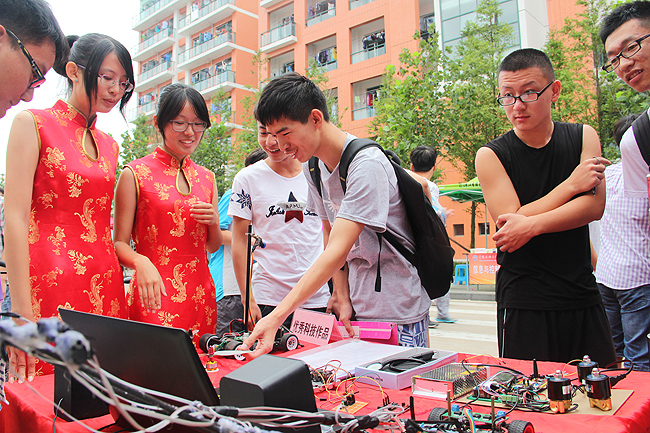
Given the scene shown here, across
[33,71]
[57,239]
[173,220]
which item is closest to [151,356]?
[33,71]

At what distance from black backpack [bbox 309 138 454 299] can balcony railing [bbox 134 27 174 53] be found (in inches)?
1222

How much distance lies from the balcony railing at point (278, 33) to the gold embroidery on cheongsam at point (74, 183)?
70.4ft

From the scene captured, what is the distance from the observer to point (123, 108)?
214 cm

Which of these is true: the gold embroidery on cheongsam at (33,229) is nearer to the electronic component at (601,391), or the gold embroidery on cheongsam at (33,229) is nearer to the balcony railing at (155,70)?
the electronic component at (601,391)

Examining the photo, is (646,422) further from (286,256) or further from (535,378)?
(286,256)

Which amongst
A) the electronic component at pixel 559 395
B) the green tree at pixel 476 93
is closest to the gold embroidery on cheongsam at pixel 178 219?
the electronic component at pixel 559 395

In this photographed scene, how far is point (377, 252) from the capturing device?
174cm

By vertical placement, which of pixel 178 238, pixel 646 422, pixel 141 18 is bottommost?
pixel 646 422

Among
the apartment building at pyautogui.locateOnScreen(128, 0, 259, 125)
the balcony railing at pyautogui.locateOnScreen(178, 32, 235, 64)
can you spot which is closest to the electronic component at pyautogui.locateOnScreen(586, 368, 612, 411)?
the apartment building at pyautogui.locateOnScreen(128, 0, 259, 125)

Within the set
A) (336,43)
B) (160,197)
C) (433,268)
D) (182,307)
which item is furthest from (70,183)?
(336,43)

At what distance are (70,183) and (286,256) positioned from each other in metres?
1.11

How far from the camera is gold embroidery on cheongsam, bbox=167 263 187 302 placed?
6.57ft

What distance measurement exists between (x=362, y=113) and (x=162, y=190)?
59.0 feet

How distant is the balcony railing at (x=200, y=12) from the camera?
25.8 metres
